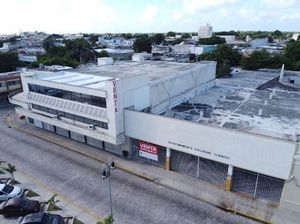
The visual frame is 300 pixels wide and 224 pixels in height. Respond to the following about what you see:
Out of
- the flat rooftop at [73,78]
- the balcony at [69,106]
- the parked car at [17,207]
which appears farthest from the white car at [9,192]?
the flat rooftop at [73,78]

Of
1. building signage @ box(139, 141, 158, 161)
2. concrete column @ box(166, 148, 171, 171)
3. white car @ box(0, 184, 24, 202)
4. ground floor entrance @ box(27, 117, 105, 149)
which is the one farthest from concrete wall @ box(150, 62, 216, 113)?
white car @ box(0, 184, 24, 202)

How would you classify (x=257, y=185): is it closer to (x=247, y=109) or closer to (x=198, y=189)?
(x=198, y=189)

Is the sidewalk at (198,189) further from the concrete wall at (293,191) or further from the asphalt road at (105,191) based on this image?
the asphalt road at (105,191)

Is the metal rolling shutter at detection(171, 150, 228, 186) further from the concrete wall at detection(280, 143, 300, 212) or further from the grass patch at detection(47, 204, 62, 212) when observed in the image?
the grass patch at detection(47, 204, 62, 212)

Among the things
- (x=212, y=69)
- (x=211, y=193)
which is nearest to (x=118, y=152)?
(x=211, y=193)

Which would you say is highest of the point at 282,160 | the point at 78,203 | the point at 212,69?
the point at 212,69

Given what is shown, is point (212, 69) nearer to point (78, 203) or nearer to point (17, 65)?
point (78, 203)

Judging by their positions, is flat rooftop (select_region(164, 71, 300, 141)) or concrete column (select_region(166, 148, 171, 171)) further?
concrete column (select_region(166, 148, 171, 171))
